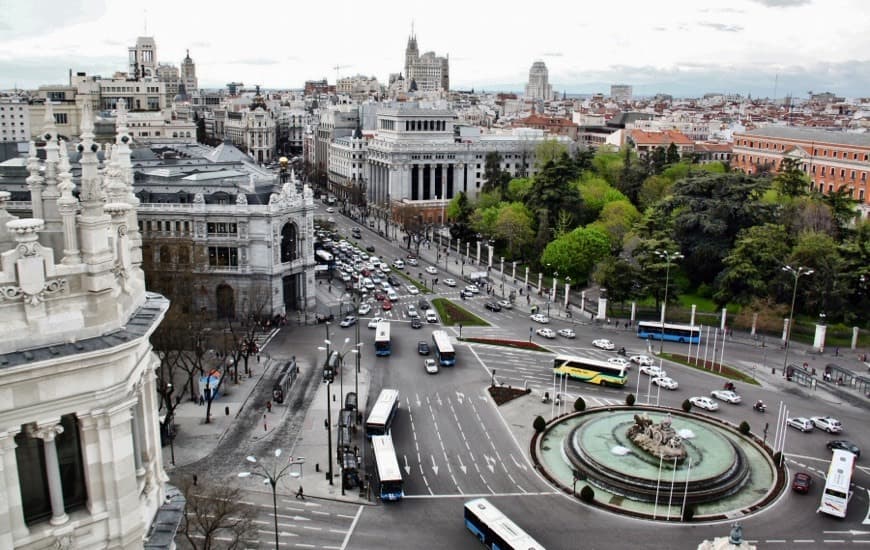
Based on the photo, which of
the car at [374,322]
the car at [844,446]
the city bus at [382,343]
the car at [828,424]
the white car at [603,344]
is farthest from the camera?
the car at [374,322]

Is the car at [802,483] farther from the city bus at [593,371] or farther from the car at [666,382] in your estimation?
the city bus at [593,371]

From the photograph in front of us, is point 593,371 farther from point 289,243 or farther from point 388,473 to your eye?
point 289,243

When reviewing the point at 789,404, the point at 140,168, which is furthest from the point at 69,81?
the point at 789,404

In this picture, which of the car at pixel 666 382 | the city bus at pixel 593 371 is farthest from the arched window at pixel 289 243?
the car at pixel 666 382


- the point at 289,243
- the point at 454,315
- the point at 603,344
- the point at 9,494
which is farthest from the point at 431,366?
the point at 9,494

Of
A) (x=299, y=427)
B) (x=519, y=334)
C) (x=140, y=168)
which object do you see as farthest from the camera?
(x=140, y=168)

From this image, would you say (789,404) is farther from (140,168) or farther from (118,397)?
(140,168)
